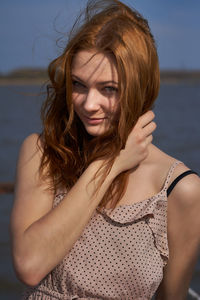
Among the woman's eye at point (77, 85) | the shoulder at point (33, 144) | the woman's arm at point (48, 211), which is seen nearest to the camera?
the woman's arm at point (48, 211)

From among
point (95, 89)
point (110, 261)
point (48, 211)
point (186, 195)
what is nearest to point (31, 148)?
point (48, 211)

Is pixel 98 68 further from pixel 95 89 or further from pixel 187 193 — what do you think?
pixel 187 193

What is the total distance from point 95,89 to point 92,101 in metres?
0.05

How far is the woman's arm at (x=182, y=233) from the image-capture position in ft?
6.89

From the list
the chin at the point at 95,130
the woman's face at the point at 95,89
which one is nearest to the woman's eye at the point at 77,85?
the woman's face at the point at 95,89

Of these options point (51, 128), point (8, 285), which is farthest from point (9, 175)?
point (51, 128)

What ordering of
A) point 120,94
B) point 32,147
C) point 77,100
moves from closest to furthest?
point 120,94
point 77,100
point 32,147

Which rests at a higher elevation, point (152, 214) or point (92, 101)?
point (92, 101)

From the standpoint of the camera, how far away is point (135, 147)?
2.10 metres

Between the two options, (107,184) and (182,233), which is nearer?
(107,184)

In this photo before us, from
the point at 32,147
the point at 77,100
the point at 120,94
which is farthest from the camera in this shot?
the point at 32,147

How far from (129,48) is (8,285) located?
4455 millimetres

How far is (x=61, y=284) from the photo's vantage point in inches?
80.8

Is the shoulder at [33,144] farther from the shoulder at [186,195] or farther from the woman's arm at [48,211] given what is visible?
the shoulder at [186,195]
